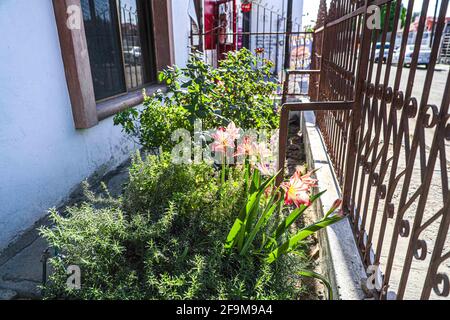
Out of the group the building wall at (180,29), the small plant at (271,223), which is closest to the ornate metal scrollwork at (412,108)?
the small plant at (271,223)

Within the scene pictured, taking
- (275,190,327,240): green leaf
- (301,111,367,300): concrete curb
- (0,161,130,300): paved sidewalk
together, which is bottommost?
(0,161,130,300): paved sidewalk

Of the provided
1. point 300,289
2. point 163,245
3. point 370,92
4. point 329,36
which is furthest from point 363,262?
point 329,36

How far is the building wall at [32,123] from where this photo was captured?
206 centimetres

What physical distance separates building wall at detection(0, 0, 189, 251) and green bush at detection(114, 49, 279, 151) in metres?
0.53

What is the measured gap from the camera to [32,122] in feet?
7.48

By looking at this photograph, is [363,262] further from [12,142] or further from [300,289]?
[12,142]

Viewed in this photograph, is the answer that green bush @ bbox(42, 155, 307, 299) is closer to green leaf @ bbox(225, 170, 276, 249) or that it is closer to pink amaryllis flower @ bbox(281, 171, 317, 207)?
green leaf @ bbox(225, 170, 276, 249)

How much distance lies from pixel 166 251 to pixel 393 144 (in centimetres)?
114

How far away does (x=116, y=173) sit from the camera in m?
3.32

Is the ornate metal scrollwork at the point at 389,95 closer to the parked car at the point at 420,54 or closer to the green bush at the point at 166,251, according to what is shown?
the parked car at the point at 420,54

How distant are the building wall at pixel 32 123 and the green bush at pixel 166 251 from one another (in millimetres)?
757

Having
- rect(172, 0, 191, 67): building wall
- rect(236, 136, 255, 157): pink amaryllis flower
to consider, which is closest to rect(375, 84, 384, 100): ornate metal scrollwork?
rect(236, 136, 255, 157): pink amaryllis flower

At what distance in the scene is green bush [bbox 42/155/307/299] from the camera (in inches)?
54.6
